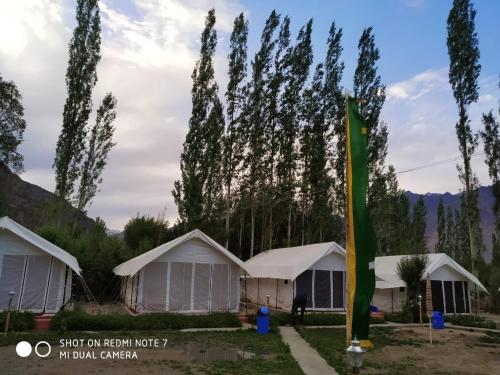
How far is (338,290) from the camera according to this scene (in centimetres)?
2008

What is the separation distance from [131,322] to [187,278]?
170 inches

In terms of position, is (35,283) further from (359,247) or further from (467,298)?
(467,298)

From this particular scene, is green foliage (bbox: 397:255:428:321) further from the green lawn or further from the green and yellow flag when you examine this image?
the green and yellow flag

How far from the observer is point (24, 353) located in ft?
28.7

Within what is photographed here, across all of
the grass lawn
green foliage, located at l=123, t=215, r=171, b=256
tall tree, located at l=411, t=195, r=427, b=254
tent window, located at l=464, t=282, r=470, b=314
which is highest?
tall tree, located at l=411, t=195, r=427, b=254

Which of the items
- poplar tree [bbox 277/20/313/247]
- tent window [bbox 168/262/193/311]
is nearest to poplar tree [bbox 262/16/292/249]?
poplar tree [bbox 277/20/313/247]

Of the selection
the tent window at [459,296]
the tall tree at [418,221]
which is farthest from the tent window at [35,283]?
the tall tree at [418,221]

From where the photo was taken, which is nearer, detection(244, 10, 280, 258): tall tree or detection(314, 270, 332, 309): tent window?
detection(314, 270, 332, 309): tent window

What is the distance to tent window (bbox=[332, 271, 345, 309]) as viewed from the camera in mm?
19984

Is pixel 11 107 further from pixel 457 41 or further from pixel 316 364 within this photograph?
pixel 457 41

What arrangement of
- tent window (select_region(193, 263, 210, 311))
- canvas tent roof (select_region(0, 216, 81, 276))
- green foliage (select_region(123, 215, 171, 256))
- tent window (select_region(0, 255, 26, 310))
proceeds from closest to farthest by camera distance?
canvas tent roof (select_region(0, 216, 81, 276)) < tent window (select_region(0, 255, 26, 310)) < tent window (select_region(193, 263, 210, 311)) < green foliage (select_region(123, 215, 171, 256))

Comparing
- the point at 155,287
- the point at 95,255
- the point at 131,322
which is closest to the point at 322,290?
the point at 155,287

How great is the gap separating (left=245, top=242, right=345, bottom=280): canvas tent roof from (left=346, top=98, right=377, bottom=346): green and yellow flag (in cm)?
1251

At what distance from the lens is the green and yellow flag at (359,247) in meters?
5.90
